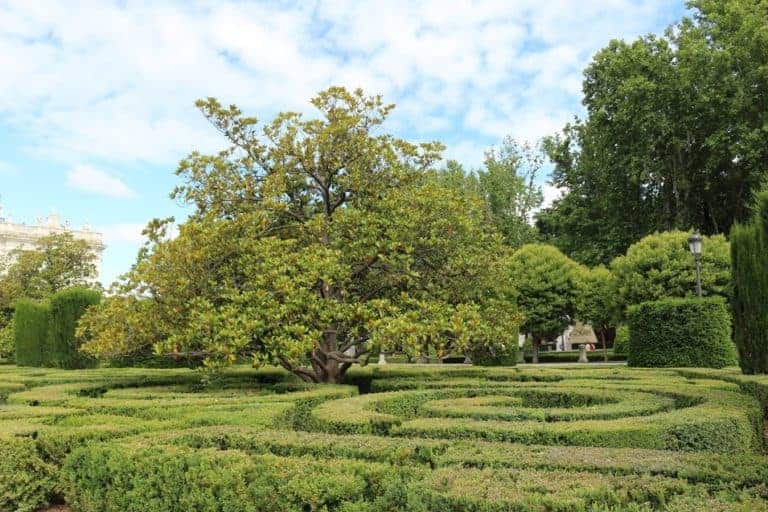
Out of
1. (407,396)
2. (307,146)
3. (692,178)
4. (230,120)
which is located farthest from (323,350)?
(692,178)

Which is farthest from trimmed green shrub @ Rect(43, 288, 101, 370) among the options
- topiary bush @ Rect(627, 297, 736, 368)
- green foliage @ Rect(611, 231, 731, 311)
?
green foliage @ Rect(611, 231, 731, 311)

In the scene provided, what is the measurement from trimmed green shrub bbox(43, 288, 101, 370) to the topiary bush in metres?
16.3

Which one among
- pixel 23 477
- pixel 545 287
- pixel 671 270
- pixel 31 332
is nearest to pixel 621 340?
pixel 545 287

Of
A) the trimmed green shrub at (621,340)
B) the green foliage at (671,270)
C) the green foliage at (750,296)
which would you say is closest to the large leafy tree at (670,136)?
the trimmed green shrub at (621,340)

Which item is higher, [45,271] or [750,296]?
[45,271]

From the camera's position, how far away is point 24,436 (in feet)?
21.5

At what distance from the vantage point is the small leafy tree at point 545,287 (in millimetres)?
27953

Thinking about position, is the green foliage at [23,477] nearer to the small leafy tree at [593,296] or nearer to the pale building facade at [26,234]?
the small leafy tree at [593,296]

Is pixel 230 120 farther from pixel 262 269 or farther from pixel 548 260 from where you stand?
pixel 548 260

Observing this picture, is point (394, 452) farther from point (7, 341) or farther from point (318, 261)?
point (7, 341)

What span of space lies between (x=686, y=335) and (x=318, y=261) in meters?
10.3

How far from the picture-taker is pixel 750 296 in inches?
453

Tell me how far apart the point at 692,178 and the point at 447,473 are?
3029 centimetres

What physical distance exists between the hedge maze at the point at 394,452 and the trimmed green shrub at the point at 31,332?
530 inches
